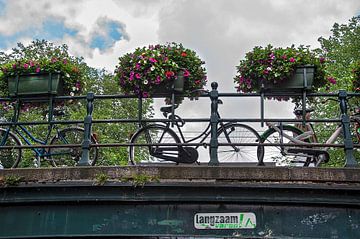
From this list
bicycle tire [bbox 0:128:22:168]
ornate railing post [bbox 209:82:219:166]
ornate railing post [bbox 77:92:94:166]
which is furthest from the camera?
bicycle tire [bbox 0:128:22:168]

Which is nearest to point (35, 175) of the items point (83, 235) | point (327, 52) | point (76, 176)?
point (76, 176)

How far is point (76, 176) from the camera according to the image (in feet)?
20.9

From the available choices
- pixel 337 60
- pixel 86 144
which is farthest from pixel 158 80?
pixel 337 60

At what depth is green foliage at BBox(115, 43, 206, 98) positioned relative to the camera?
7262mm

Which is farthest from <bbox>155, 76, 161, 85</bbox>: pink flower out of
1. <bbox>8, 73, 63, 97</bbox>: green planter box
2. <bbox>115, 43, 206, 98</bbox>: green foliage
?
<bbox>8, 73, 63, 97</bbox>: green planter box

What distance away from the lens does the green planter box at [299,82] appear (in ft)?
23.6

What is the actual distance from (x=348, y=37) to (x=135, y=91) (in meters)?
20.7

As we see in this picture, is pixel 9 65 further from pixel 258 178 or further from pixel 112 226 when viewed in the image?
pixel 258 178

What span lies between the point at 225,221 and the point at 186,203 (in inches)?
22.5

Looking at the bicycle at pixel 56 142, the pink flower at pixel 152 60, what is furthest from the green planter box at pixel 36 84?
the pink flower at pixel 152 60

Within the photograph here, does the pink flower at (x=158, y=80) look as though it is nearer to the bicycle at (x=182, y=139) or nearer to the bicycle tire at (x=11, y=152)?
the bicycle at (x=182, y=139)

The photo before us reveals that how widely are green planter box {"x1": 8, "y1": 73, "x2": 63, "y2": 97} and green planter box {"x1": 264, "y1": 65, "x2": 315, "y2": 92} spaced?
135 inches

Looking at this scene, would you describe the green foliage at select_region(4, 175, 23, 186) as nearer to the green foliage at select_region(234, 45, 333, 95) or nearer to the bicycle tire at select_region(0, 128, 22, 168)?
the bicycle tire at select_region(0, 128, 22, 168)

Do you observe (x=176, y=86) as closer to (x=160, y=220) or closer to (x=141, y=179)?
(x=141, y=179)
